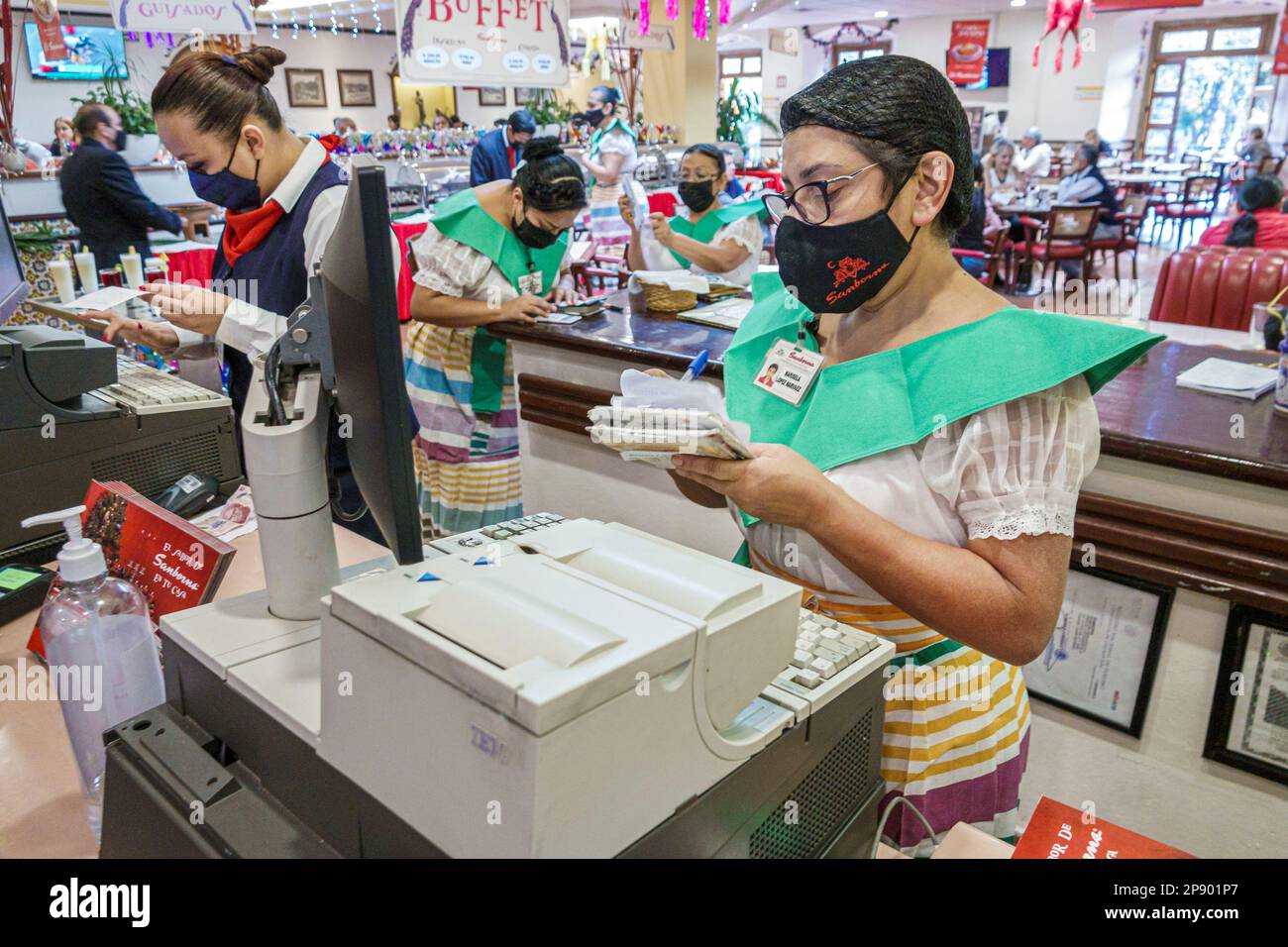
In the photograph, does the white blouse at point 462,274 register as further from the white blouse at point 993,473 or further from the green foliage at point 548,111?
the green foliage at point 548,111

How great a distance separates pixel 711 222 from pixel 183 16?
2284 millimetres

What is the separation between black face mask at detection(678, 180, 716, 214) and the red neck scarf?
2272 mm

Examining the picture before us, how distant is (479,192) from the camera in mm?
2826

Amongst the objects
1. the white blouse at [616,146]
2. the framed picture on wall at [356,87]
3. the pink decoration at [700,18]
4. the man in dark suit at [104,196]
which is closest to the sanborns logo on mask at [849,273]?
the white blouse at [616,146]

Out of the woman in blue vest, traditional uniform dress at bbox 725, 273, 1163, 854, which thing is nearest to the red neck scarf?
the woman in blue vest

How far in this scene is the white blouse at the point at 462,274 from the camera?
9.11 feet

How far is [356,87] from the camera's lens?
51.4 feet

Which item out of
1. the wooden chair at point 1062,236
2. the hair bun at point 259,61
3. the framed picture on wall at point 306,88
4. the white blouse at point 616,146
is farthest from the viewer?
the framed picture on wall at point 306,88

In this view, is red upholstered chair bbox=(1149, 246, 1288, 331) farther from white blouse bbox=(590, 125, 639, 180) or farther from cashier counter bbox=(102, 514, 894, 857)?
cashier counter bbox=(102, 514, 894, 857)

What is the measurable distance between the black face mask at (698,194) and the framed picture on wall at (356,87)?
13.8m

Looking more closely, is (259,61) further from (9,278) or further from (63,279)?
(63,279)

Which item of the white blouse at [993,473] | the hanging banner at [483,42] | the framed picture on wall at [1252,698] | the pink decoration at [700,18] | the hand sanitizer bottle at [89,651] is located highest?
the pink decoration at [700,18]
